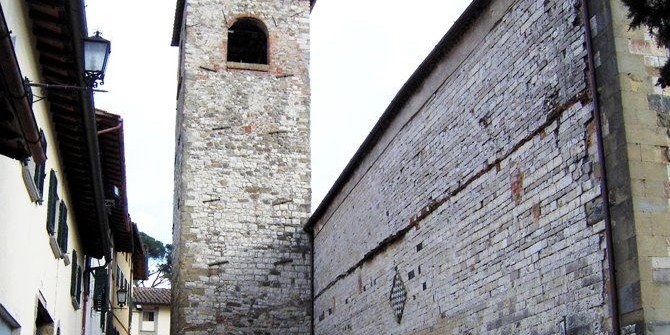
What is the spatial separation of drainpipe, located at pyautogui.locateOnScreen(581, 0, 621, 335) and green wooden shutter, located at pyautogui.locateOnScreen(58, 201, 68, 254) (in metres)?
6.37

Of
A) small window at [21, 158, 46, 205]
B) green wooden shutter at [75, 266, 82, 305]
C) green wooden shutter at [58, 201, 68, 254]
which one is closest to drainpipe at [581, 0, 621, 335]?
small window at [21, 158, 46, 205]

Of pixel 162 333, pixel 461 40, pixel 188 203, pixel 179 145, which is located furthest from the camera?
pixel 162 333

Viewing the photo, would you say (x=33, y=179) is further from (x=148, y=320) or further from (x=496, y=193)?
(x=148, y=320)

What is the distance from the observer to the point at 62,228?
35.1 ft

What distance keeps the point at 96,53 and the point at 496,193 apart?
512 centimetres

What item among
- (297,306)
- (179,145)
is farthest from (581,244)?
(179,145)

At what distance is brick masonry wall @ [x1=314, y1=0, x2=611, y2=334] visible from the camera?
819 cm

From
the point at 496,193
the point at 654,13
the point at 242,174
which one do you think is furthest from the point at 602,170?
the point at 242,174

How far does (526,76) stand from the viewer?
935 centimetres

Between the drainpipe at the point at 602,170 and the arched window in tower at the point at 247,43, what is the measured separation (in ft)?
43.9

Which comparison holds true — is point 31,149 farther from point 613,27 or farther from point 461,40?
point 461,40

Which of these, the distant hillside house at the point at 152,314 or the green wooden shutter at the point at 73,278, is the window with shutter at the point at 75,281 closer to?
the green wooden shutter at the point at 73,278

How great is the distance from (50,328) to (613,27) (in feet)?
23.2

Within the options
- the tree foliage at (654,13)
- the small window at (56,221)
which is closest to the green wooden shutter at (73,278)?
the small window at (56,221)
